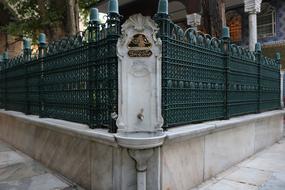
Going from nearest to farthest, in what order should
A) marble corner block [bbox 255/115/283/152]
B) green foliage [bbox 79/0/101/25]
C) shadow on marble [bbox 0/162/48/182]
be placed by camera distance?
shadow on marble [bbox 0/162/48/182]
marble corner block [bbox 255/115/283/152]
green foliage [bbox 79/0/101/25]

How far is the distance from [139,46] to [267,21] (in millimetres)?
13808

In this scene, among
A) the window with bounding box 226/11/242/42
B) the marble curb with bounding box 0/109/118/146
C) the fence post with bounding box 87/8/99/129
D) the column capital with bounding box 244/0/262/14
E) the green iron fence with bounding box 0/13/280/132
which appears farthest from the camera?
the window with bounding box 226/11/242/42

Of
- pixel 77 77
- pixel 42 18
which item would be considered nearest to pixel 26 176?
pixel 77 77

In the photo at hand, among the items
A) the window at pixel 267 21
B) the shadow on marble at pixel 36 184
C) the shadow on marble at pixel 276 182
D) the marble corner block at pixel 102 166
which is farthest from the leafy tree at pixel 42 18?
the window at pixel 267 21

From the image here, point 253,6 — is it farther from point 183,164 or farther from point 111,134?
point 111,134

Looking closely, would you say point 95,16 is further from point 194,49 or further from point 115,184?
point 115,184

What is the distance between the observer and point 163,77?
3.70 metres

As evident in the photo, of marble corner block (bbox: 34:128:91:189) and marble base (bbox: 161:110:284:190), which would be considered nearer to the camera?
marble base (bbox: 161:110:284:190)

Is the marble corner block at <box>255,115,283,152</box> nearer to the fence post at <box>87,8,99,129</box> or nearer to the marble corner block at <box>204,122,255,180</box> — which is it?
the marble corner block at <box>204,122,255,180</box>

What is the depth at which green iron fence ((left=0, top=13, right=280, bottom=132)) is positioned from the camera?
3.82 meters

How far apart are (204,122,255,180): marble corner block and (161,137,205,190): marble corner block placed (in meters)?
0.23

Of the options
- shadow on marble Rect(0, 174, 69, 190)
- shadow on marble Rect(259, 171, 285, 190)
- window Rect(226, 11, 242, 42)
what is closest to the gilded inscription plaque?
shadow on marble Rect(0, 174, 69, 190)

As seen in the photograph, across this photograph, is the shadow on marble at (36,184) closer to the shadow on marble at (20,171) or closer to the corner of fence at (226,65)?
the shadow on marble at (20,171)

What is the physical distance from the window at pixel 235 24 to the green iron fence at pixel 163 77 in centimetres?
1006
